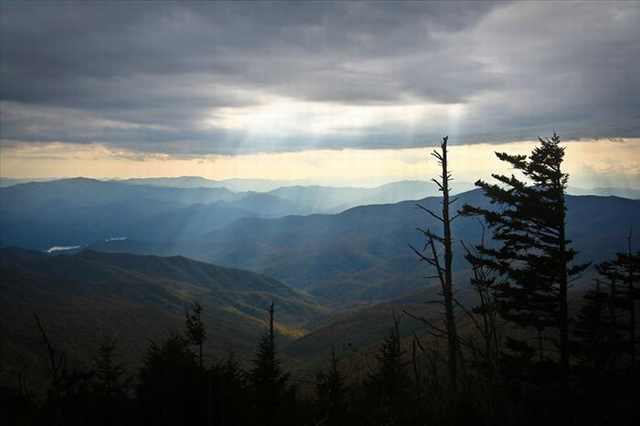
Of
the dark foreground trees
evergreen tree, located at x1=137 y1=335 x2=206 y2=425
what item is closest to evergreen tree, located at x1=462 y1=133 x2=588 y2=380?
the dark foreground trees

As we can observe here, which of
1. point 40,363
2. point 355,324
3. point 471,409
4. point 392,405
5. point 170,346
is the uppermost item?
point 471,409

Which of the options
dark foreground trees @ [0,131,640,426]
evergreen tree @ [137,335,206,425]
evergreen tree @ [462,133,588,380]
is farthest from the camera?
evergreen tree @ [462,133,588,380]

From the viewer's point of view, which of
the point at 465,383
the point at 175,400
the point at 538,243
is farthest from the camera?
the point at 538,243

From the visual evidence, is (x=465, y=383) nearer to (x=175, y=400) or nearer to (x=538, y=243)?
(x=175, y=400)

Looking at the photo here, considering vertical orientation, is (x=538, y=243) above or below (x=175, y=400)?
above

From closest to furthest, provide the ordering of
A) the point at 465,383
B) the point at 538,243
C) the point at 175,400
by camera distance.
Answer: the point at 465,383
the point at 175,400
the point at 538,243

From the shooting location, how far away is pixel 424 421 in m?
9.98

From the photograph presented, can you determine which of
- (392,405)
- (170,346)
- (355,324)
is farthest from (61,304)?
(392,405)

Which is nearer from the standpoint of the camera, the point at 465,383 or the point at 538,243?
the point at 465,383

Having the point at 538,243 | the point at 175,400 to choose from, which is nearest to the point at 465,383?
the point at 175,400

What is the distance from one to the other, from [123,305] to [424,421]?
654ft

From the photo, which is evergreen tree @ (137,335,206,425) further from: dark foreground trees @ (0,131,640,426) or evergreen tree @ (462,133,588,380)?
evergreen tree @ (462,133,588,380)

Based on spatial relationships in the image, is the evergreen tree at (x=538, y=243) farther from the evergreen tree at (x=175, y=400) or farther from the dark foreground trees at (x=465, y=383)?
the evergreen tree at (x=175, y=400)

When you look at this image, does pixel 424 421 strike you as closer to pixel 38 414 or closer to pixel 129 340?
pixel 38 414
